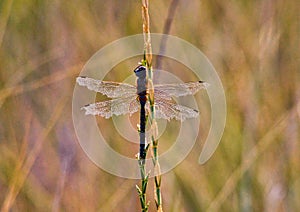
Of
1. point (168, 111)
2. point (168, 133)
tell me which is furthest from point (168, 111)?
point (168, 133)

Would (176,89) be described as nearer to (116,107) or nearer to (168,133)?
(116,107)

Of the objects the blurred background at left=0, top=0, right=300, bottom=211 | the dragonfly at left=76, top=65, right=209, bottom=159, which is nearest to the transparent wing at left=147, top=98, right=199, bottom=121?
the dragonfly at left=76, top=65, right=209, bottom=159

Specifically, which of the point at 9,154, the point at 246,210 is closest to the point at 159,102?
the point at 246,210

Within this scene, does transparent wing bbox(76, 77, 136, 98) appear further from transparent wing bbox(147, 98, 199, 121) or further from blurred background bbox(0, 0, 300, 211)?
blurred background bbox(0, 0, 300, 211)

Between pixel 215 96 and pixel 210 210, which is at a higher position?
pixel 215 96

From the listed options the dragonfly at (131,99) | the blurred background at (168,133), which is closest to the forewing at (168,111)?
the dragonfly at (131,99)

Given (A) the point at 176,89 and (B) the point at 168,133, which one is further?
(B) the point at 168,133

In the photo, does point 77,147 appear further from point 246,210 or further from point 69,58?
point 246,210
